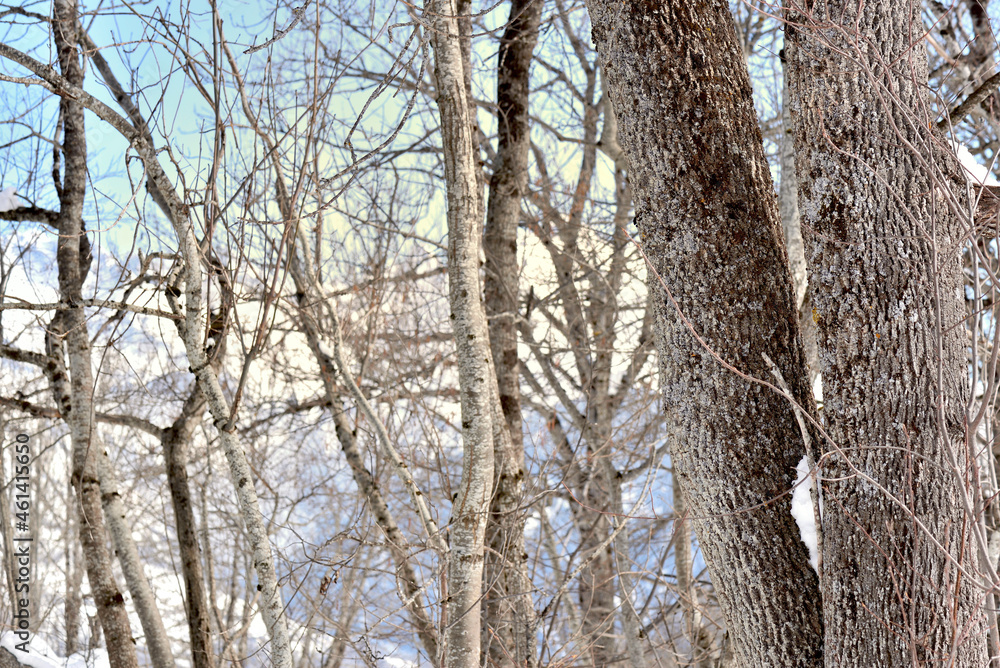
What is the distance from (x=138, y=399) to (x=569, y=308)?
578 centimetres

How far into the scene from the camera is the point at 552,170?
803cm

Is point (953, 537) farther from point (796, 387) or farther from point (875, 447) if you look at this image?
point (796, 387)

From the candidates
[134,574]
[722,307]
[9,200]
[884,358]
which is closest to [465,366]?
[722,307]

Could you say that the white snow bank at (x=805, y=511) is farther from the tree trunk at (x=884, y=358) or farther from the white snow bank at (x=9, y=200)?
the white snow bank at (x=9, y=200)

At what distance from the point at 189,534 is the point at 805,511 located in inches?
173

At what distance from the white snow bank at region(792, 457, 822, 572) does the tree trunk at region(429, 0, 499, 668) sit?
1233 mm

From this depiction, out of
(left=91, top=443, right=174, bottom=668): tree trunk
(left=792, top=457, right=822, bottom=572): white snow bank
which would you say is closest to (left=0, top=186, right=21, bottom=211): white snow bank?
(left=91, top=443, right=174, bottom=668): tree trunk

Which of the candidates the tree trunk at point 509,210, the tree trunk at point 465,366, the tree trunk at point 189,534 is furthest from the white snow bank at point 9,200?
the tree trunk at point 465,366

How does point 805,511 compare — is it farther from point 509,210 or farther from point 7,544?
point 7,544

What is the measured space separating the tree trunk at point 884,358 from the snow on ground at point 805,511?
0.09m

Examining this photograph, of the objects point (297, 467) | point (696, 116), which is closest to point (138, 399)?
point (297, 467)

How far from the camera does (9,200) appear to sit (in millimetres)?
5012

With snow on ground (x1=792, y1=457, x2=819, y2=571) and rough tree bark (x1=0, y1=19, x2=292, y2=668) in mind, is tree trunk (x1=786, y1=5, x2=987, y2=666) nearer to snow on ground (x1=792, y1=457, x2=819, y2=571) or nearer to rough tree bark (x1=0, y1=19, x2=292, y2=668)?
snow on ground (x1=792, y1=457, x2=819, y2=571)

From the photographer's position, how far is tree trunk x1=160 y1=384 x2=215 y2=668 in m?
4.83
